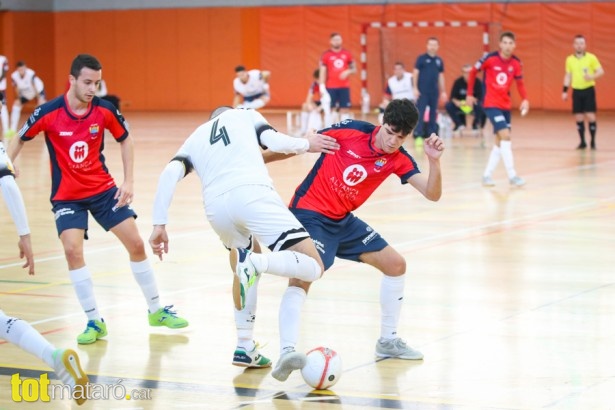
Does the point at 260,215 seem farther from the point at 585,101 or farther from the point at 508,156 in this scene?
the point at 585,101

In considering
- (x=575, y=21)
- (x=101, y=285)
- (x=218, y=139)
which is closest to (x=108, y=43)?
(x=575, y=21)

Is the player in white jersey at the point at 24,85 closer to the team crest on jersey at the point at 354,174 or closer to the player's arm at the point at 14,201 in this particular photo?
the team crest on jersey at the point at 354,174

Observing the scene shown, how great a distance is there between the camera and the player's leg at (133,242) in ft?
28.1

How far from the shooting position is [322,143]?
7.60m

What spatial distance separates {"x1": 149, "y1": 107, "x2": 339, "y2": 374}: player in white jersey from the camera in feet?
22.6

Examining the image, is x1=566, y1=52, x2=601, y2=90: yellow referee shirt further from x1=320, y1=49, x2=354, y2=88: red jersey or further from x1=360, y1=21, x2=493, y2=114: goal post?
x1=360, y1=21, x2=493, y2=114: goal post

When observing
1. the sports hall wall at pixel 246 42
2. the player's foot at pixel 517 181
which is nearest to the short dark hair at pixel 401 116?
the player's foot at pixel 517 181

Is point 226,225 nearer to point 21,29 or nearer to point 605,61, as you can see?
point 605,61

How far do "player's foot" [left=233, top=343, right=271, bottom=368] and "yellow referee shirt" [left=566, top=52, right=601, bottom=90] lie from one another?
19604mm

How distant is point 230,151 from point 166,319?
1.91 meters

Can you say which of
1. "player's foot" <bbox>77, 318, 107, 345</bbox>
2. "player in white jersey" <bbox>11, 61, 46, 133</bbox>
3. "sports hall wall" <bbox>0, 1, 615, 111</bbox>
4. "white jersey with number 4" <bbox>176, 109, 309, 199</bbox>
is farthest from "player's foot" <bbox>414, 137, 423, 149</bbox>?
"white jersey with number 4" <bbox>176, 109, 309, 199</bbox>

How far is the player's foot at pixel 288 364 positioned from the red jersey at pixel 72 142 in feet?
8.27

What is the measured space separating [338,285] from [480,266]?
167cm

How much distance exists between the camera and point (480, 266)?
36.9ft
